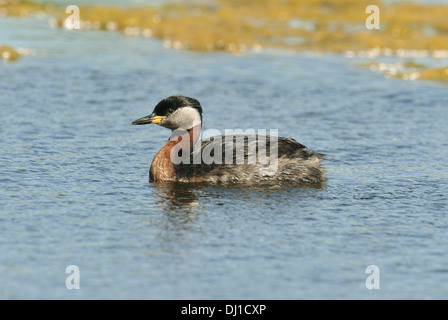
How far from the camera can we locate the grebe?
12125 millimetres

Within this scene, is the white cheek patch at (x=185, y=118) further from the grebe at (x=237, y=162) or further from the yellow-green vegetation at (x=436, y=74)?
the yellow-green vegetation at (x=436, y=74)

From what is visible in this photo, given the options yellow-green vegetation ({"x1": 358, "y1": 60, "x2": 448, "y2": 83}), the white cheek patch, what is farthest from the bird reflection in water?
yellow-green vegetation ({"x1": 358, "y1": 60, "x2": 448, "y2": 83})

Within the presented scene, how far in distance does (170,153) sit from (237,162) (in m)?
1.19

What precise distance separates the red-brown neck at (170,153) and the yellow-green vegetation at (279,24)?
12.1m

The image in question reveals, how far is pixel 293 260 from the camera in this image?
8945 millimetres

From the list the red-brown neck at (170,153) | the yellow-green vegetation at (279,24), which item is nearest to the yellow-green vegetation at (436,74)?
the yellow-green vegetation at (279,24)

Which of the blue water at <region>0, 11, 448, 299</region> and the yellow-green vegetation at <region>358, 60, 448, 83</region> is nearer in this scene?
the blue water at <region>0, 11, 448, 299</region>

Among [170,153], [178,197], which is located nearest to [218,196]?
[178,197]

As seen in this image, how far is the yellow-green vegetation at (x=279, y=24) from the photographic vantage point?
82.3 feet

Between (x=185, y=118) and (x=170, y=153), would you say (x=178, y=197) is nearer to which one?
(x=170, y=153)

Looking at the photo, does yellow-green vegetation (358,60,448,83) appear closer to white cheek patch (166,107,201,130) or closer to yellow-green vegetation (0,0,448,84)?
yellow-green vegetation (0,0,448,84)

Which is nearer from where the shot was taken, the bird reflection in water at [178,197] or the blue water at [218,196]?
the blue water at [218,196]

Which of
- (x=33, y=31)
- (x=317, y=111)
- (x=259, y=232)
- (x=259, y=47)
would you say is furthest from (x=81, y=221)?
(x=33, y=31)
